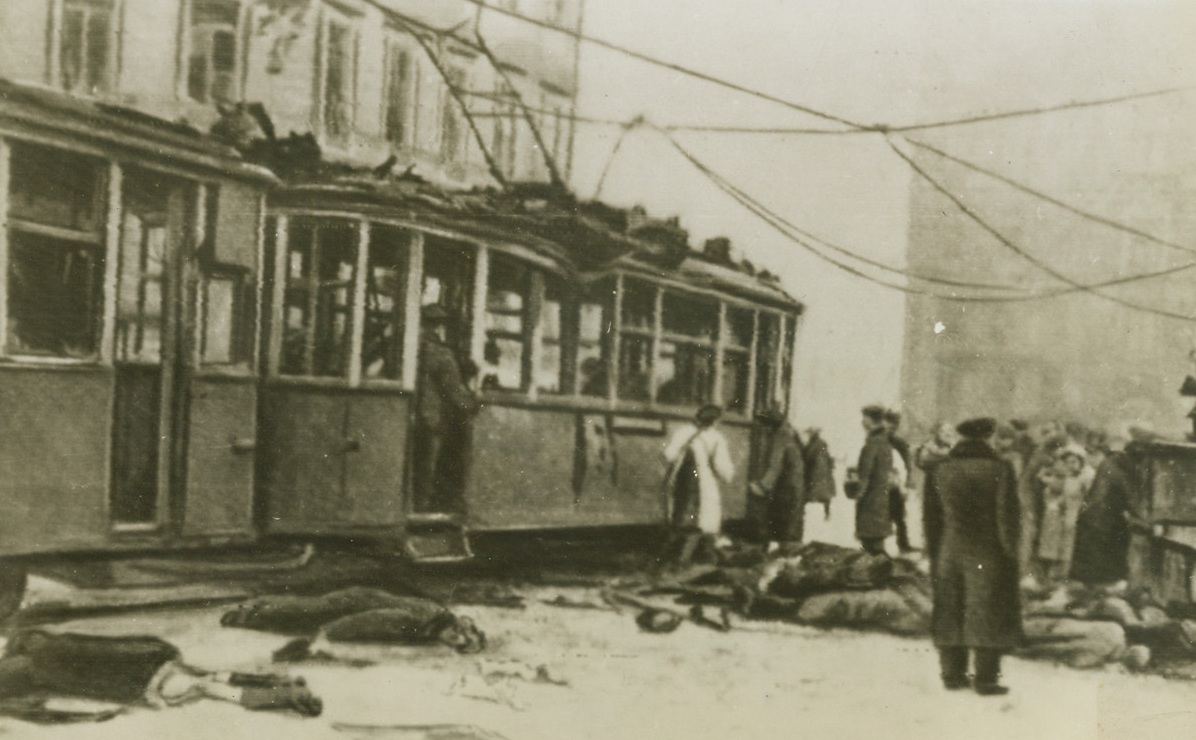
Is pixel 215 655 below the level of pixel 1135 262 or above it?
below

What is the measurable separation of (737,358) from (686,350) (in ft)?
0.65

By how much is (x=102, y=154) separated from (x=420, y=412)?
1.38 m

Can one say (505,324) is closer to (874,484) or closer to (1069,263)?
(874,484)

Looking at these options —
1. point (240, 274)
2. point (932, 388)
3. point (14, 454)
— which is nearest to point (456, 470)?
point (240, 274)

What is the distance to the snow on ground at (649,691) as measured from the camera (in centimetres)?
391

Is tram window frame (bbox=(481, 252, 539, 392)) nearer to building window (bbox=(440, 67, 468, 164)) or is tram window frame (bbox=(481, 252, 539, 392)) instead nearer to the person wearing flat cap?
building window (bbox=(440, 67, 468, 164))

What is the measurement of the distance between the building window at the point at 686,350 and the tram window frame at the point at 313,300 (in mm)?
1159

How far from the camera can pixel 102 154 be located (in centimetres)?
380

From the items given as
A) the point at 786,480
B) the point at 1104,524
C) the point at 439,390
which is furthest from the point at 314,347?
the point at 1104,524

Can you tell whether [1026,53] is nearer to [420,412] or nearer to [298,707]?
[420,412]

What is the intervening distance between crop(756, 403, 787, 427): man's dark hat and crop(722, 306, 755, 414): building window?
0.07m

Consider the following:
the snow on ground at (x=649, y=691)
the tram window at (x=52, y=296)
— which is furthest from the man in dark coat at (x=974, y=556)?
the tram window at (x=52, y=296)

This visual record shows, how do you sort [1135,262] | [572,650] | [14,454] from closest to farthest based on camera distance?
[14,454]
[572,650]
[1135,262]

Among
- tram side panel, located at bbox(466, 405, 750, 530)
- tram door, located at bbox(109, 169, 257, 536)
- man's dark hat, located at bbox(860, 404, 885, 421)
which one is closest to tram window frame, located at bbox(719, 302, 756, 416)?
tram side panel, located at bbox(466, 405, 750, 530)
